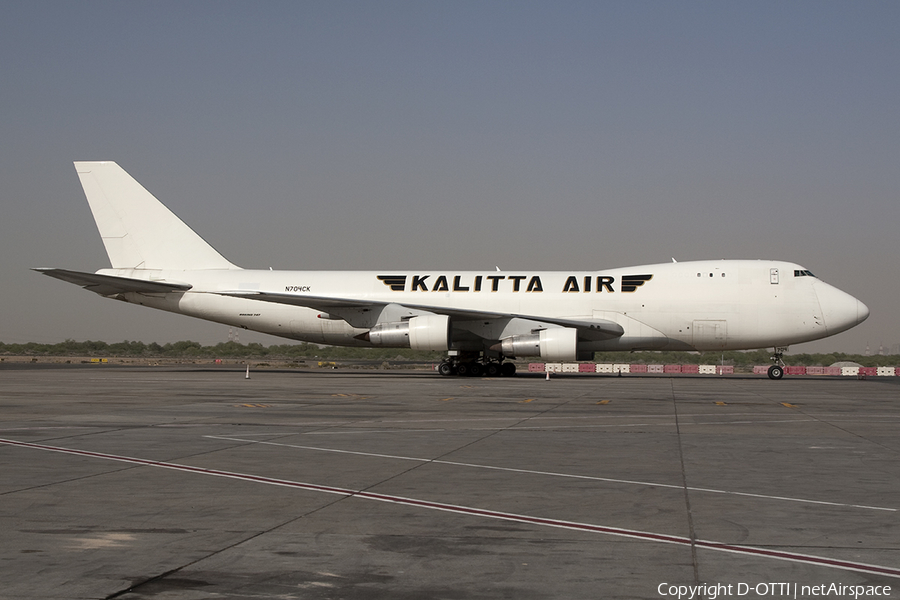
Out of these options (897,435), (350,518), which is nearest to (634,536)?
(350,518)

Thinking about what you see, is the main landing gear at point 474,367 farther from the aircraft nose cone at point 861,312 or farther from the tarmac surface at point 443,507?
the tarmac surface at point 443,507

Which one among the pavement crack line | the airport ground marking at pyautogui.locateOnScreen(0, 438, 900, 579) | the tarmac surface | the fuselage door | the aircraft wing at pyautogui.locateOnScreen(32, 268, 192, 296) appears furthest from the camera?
the aircraft wing at pyautogui.locateOnScreen(32, 268, 192, 296)

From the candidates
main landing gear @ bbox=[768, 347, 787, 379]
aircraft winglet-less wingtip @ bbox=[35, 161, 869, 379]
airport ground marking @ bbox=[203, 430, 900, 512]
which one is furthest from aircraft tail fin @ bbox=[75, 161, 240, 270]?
airport ground marking @ bbox=[203, 430, 900, 512]

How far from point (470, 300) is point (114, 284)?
1499cm

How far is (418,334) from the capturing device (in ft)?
102

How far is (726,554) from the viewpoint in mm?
5188

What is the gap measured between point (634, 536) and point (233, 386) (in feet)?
68.4

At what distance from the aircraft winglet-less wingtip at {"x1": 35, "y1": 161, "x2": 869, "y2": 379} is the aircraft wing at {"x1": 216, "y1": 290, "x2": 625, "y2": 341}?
0.21ft

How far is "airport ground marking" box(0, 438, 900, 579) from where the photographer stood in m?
4.98

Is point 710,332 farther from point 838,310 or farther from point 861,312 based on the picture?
point 861,312

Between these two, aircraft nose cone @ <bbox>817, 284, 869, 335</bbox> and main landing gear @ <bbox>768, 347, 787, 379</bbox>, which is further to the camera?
main landing gear @ <bbox>768, 347, 787, 379</bbox>

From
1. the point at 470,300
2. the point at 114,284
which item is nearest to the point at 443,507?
the point at 470,300

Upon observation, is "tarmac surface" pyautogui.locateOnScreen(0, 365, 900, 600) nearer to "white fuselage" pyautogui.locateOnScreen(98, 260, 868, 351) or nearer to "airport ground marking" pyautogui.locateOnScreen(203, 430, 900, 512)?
"airport ground marking" pyautogui.locateOnScreen(203, 430, 900, 512)

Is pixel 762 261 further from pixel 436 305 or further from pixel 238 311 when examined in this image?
pixel 238 311
